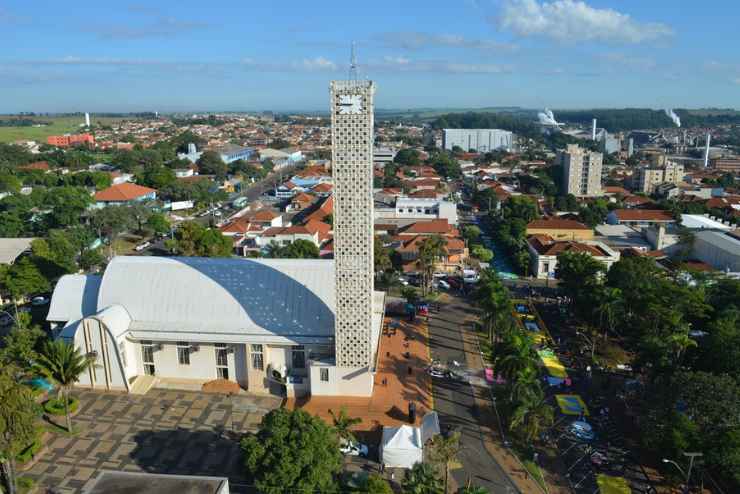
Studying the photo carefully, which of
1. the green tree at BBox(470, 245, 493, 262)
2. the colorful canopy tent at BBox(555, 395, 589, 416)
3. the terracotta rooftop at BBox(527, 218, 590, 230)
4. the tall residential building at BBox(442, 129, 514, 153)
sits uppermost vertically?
the tall residential building at BBox(442, 129, 514, 153)

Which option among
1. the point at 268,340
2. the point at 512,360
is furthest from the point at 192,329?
the point at 512,360

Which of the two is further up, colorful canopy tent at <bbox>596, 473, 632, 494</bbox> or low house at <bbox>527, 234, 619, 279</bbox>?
low house at <bbox>527, 234, 619, 279</bbox>

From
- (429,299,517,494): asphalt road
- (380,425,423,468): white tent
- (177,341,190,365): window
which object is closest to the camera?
(429,299,517,494): asphalt road

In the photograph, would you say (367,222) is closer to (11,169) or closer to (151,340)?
(151,340)

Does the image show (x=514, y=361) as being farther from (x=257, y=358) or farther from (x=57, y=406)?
(x=57, y=406)

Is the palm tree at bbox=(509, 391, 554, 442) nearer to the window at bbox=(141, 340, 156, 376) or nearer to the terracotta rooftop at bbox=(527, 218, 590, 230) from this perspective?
the window at bbox=(141, 340, 156, 376)

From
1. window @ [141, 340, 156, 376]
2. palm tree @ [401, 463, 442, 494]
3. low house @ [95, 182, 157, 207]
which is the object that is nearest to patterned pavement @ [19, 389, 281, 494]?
window @ [141, 340, 156, 376]

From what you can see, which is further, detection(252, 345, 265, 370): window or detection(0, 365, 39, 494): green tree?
detection(252, 345, 265, 370): window
